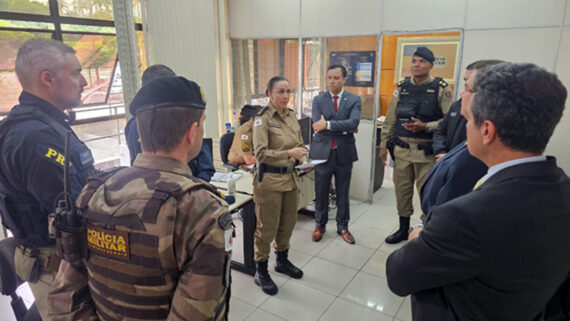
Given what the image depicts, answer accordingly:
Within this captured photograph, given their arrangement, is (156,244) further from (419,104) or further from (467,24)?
(467,24)

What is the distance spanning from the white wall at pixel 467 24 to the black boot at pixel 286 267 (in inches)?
80.0

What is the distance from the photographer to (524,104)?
92 cm

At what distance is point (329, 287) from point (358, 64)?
2.87 metres

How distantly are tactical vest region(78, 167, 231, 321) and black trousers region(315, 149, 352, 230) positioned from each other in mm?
2682

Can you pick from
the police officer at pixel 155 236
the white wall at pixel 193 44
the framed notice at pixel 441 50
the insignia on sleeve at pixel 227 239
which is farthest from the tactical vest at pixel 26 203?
the framed notice at pixel 441 50

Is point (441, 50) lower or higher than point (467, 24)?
lower

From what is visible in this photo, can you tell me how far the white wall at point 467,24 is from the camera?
3.30 m

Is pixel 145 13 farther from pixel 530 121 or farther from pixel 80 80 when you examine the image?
pixel 530 121

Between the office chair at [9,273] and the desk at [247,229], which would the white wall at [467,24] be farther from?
the office chair at [9,273]

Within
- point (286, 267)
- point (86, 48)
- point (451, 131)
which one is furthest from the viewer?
point (86, 48)

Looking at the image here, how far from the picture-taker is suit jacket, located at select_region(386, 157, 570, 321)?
90 cm

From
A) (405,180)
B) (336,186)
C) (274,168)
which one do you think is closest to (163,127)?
(274,168)

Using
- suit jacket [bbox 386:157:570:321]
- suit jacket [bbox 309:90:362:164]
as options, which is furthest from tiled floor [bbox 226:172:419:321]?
suit jacket [bbox 386:157:570:321]

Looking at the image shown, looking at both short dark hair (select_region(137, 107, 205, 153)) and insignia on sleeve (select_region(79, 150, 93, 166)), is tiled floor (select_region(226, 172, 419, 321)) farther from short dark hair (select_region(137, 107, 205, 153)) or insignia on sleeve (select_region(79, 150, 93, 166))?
short dark hair (select_region(137, 107, 205, 153))
